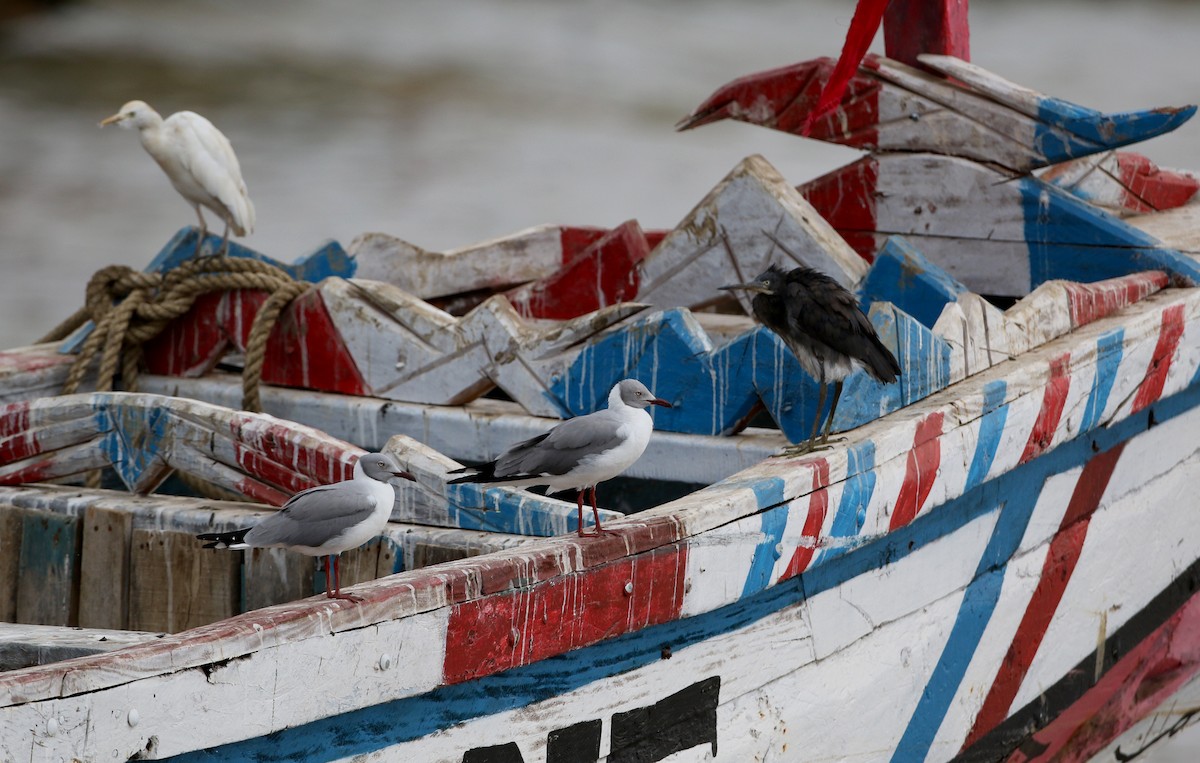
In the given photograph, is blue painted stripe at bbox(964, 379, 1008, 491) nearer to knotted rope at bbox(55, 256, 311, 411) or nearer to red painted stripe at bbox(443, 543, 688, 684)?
red painted stripe at bbox(443, 543, 688, 684)

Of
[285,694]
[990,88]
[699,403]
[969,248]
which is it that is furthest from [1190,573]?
[285,694]

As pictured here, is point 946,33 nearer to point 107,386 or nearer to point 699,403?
point 699,403

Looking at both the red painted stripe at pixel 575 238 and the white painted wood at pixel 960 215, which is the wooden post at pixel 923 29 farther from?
the red painted stripe at pixel 575 238

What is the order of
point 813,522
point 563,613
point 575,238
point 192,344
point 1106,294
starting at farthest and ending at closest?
1. point 575,238
2. point 192,344
3. point 1106,294
4. point 813,522
5. point 563,613

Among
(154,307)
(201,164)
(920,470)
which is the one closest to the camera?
(920,470)

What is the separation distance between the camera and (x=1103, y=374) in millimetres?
3504

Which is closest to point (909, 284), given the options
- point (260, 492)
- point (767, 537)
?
point (767, 537)

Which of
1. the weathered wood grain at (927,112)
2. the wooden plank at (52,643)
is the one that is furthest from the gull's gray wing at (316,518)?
the weathered wood grain at (927,112)

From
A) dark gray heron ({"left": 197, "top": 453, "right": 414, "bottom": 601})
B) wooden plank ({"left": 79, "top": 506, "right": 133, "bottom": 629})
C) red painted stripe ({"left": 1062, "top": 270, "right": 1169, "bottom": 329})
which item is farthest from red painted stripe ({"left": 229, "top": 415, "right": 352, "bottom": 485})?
red painted stripe ({"left": 1062, "top": 270, "right": 1169, "bottom": 329})

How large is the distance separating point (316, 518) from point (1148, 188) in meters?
3.76

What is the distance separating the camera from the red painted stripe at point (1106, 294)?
3.67 metres

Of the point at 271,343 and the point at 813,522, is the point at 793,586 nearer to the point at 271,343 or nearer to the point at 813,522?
the point at 813,522

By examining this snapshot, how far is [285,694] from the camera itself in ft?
6.42

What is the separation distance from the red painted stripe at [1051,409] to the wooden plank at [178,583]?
1.71 meters
